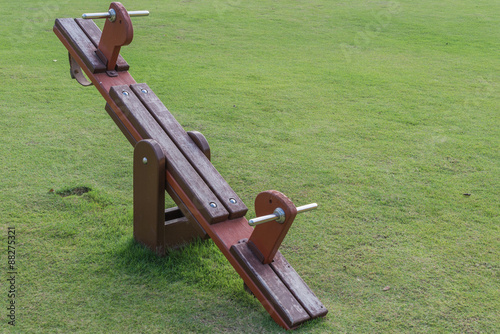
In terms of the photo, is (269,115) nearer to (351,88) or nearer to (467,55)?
(351,88)

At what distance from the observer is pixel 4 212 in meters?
3.75

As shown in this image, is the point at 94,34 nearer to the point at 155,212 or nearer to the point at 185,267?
the point at 155,212

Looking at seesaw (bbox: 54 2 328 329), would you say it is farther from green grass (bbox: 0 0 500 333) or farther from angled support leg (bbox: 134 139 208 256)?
green grass (bbox: 0 0 500 333)

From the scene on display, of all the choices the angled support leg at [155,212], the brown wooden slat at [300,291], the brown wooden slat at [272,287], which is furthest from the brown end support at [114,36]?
the brown wooden slat at [300,291]

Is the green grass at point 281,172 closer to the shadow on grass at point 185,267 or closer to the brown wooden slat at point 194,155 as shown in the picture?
the shadow on grass at point 185,267

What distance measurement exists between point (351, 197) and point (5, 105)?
358cm

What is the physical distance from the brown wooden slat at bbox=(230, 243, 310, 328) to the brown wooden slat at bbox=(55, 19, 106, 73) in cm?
150

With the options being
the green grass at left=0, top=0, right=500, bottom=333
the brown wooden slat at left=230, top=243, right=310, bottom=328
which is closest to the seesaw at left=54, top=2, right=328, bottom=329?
the brown wooden slat at left=230, top=243, right=310, bottom=328

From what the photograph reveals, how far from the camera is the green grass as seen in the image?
9.80 feet

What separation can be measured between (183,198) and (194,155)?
293 mm

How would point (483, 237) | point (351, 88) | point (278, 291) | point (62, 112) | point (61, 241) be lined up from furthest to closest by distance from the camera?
1. point (351, 88)
2. point (62, 112)
3. point (483, 237)
4. point (61, 241)
5. point (278, 291)

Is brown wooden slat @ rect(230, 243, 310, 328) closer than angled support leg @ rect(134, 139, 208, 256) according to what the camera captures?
Yes

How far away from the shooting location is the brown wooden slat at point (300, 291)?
2820 mm

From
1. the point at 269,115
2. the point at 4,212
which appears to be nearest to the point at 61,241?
the point at 4,212
